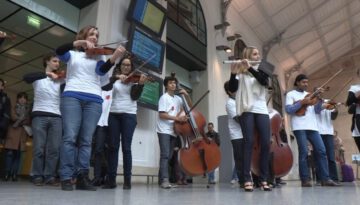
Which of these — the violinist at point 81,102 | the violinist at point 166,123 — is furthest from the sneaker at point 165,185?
the violinist at point 81,102

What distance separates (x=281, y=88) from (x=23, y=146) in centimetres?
1168

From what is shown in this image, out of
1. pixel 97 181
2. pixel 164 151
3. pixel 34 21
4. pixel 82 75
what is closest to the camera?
pixel 82 75

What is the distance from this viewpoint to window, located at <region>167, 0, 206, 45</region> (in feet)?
23.0

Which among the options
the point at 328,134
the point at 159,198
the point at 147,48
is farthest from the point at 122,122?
the point at 328,134

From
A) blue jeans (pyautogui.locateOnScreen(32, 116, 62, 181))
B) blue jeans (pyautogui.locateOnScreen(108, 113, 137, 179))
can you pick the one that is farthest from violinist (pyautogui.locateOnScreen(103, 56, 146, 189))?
blue jeans (pyautogui.locateOnScreen(32, 116, 62, 181))

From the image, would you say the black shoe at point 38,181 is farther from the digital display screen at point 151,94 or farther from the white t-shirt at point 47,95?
the digital display screen at point 151,94

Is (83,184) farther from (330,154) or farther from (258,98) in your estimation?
(330,154)

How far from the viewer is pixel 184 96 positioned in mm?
3756

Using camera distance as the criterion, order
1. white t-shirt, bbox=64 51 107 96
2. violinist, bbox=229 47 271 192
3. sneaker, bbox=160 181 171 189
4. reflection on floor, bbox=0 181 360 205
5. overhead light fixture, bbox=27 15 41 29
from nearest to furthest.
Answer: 1. reflection on floor, bbox=0 181 360 205
2. white t-shirt, bbox=64 51 107 96
3. violinist, bbox=229 47 271 192
4. sneaker, bbox=160 181 171 189
5. overhead light fixture, bbox=27 15 41 29

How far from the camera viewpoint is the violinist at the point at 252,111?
2.79 metres

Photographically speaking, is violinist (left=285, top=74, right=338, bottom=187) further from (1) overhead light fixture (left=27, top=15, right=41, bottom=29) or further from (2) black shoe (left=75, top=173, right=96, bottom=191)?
(1) overhead light fixture (left=27, top=15, right=41, bottom=29)

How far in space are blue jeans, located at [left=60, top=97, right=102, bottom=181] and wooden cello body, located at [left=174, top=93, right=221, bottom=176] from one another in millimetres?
1034

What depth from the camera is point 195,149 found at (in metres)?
3.39

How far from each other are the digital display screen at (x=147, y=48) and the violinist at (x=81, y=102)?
88.9 inches
